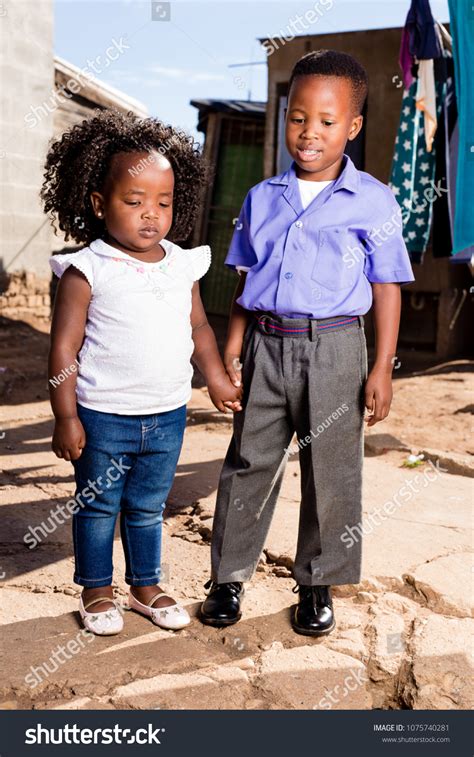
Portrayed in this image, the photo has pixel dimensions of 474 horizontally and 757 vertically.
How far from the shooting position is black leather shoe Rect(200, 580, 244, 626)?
2293mm

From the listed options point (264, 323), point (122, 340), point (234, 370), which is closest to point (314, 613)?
point (234, 370)

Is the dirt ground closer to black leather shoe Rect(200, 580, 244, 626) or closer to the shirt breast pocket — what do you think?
black leather shoe Rect(200, 580, 244, 626)

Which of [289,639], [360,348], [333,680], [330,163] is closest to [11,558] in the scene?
[289,639]

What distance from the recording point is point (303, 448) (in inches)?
88.5

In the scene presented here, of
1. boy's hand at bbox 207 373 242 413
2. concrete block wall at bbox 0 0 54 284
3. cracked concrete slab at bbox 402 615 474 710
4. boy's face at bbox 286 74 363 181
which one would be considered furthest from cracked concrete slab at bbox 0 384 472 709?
concrete block wall at bbox 0 0 54 284

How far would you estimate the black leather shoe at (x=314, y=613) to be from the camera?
89.1 inches

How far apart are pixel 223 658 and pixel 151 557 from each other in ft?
1.18

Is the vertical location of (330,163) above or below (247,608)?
above

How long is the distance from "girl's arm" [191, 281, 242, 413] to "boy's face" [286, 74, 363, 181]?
0.47 m

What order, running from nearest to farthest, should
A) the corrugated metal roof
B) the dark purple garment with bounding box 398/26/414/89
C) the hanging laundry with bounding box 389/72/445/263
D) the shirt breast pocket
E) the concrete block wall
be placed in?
the shirt breast pocket
the dark purple garment with bounding box 398/26/414/89
the hanging laundry with bounding box 389/72/445/263
the concrete block wall
the corrugated metal roof

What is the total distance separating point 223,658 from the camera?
2.12 m

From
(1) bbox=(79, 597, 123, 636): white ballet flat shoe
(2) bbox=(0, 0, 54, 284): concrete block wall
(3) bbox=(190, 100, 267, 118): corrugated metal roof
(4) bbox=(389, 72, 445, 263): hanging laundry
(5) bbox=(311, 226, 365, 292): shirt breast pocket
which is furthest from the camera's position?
(3) bbox=(190, 100, 267, 118): corrugated metal roof

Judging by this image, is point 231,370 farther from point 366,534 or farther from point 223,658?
point 366,534

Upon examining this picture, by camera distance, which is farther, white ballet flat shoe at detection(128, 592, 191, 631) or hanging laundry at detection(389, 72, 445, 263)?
hanging laundry at detection(389, 72, 445, 263)
